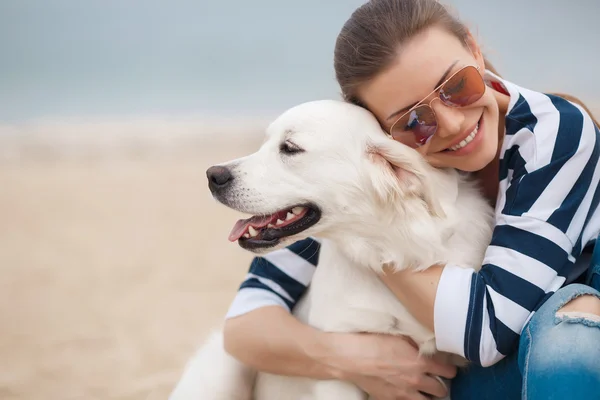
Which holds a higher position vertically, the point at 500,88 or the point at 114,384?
the point at 500,88

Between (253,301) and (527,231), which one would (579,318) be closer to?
(527,231)

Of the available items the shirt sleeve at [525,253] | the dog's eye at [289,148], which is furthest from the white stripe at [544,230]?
the dog's eye at [289,148]

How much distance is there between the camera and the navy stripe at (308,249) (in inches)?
90.8

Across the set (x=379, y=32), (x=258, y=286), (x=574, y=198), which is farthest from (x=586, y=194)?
(x=258, y=286)

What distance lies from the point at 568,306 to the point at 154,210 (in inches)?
243

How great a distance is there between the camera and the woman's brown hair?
1.89m

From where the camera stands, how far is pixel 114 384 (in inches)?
134

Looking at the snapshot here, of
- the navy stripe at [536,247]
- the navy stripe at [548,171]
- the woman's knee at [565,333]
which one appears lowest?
the woman's knee at [565,333]

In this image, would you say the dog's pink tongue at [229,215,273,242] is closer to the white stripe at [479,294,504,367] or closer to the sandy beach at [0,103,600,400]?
the sandy beach at [0,103,600,400]

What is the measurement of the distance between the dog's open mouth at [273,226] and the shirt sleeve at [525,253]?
43 cm

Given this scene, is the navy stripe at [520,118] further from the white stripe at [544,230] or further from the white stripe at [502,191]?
the white stripe at [544,230]

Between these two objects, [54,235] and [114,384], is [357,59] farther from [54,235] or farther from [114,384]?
[54,235]

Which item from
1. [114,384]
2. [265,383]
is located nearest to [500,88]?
[265,383]

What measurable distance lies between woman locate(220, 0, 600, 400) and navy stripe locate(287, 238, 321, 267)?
268mm
